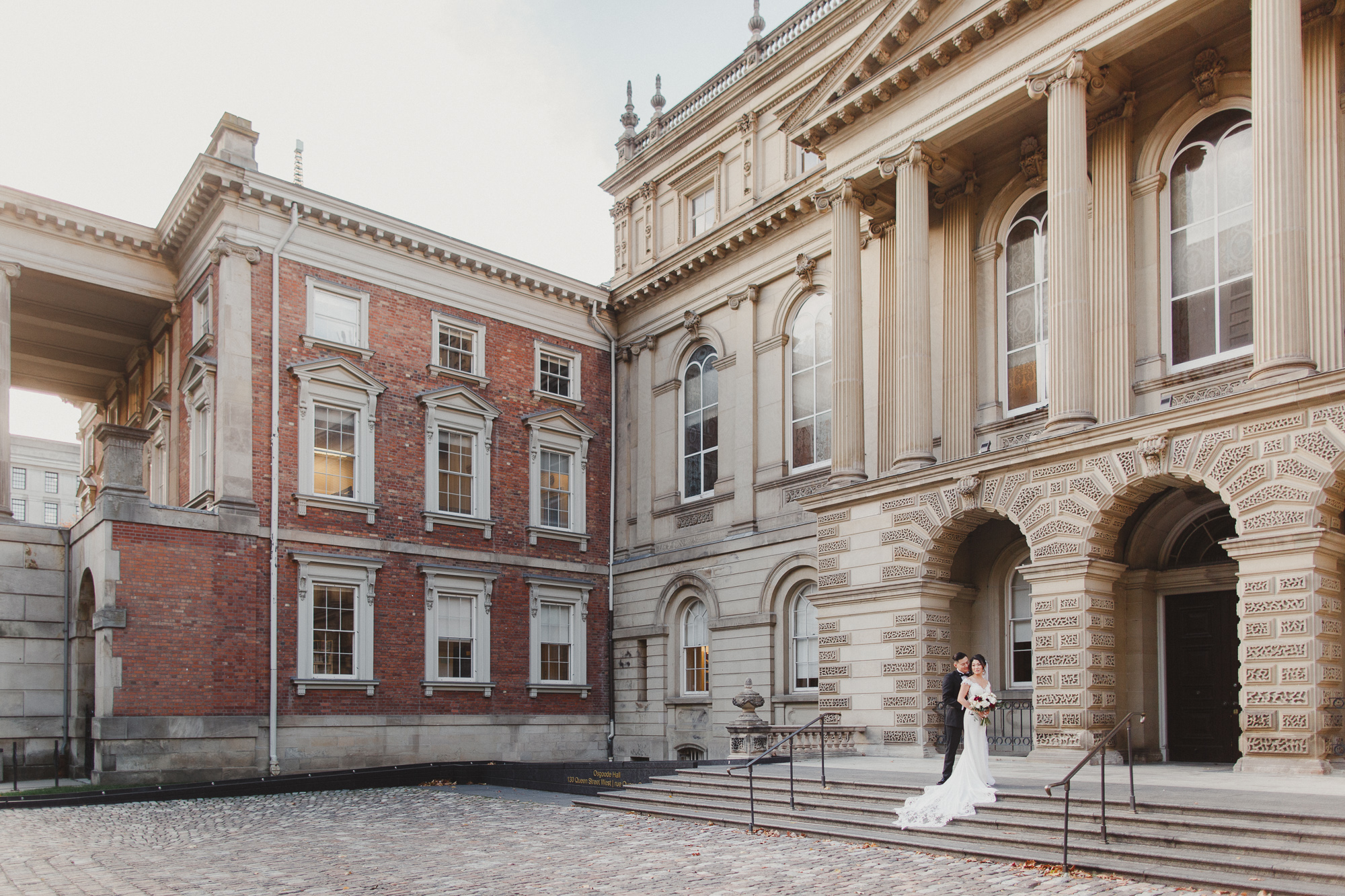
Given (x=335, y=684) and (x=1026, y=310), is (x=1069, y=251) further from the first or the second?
(x=335, y=684)

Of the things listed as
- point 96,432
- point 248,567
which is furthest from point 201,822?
point 96,432

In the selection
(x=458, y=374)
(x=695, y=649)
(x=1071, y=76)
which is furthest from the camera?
(x=695, y=649)

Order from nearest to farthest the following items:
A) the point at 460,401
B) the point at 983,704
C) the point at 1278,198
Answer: the point at 983,704, the point at 1278,198, the point at 460,401

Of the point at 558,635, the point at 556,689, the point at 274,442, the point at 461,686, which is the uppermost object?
the point at 274,442

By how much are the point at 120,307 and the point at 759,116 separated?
57.5ft

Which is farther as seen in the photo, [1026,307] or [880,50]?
[880,50]

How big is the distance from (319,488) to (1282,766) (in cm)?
1994

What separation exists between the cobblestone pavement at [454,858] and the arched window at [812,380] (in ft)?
37.3

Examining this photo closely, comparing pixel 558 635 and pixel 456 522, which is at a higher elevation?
pixel 456 522

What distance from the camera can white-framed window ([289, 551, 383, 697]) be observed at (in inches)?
972

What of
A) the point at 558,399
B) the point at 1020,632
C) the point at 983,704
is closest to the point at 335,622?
the point at 558,399

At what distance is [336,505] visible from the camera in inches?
1012

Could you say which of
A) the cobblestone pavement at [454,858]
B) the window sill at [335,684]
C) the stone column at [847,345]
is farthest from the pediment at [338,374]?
the stone column at [847,345]

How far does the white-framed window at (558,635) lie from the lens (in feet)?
95.5
